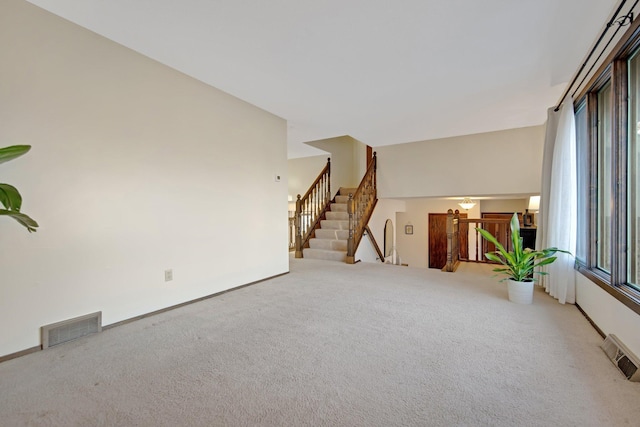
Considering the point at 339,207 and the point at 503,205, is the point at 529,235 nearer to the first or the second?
the point at 339,207

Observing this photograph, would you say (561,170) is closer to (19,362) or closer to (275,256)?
(275,256)

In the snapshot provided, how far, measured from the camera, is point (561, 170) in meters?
3.10

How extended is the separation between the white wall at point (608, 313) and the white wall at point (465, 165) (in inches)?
111

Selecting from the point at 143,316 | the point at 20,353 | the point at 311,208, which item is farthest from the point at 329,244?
the point at 20,353

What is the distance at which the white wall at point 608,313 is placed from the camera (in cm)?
183

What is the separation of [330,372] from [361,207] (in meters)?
4.59

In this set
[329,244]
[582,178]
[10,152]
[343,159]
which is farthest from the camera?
[343,159]

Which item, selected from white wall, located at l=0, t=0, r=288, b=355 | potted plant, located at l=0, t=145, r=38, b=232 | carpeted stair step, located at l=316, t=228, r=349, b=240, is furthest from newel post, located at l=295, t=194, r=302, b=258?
potted plant, located at l=0, t=145, r=38, b=232

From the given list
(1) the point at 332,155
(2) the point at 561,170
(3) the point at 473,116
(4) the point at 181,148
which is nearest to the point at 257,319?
(4) the point at 181,148

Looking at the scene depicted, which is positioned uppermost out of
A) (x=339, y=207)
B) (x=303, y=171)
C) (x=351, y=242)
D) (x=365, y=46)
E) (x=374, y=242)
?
(x=365, y=46)

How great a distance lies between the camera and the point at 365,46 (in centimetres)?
247

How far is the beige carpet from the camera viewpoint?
4.75 feet

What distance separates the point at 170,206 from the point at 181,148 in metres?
0.61

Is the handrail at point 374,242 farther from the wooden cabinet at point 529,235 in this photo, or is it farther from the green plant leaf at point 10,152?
the green plant leaf at point 10,152
